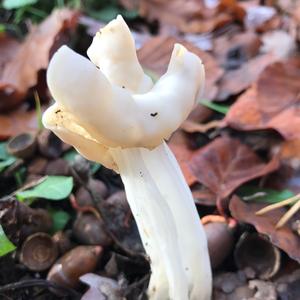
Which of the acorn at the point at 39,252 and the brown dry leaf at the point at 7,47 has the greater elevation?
the brown dry leaf at the point at 7,47

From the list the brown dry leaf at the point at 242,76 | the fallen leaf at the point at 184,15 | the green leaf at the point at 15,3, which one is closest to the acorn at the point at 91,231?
the brown dry leaf at the point at 242,76

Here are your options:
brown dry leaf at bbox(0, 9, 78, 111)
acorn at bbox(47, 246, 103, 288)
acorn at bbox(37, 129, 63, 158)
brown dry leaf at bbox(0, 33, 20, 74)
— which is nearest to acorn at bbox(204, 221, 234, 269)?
acorn at bbox(47, 246, 103, 288)

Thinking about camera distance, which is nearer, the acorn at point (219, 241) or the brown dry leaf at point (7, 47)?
the acorn at point (219, 241)

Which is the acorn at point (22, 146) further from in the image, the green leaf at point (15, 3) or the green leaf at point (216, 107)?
the green leaf at point (15, 3)

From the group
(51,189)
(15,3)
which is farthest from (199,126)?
(15,3)

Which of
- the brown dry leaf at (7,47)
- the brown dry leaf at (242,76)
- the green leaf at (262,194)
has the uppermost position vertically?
the brown dry leaf at (7,47)

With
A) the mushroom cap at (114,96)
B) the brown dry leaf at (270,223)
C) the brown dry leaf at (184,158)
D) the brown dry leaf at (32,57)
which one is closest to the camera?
the mushroom cap at (114,96)

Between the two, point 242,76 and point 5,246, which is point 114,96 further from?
point 242,76

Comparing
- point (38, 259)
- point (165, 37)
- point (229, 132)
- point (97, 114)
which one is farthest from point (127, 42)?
point (165, 37)
